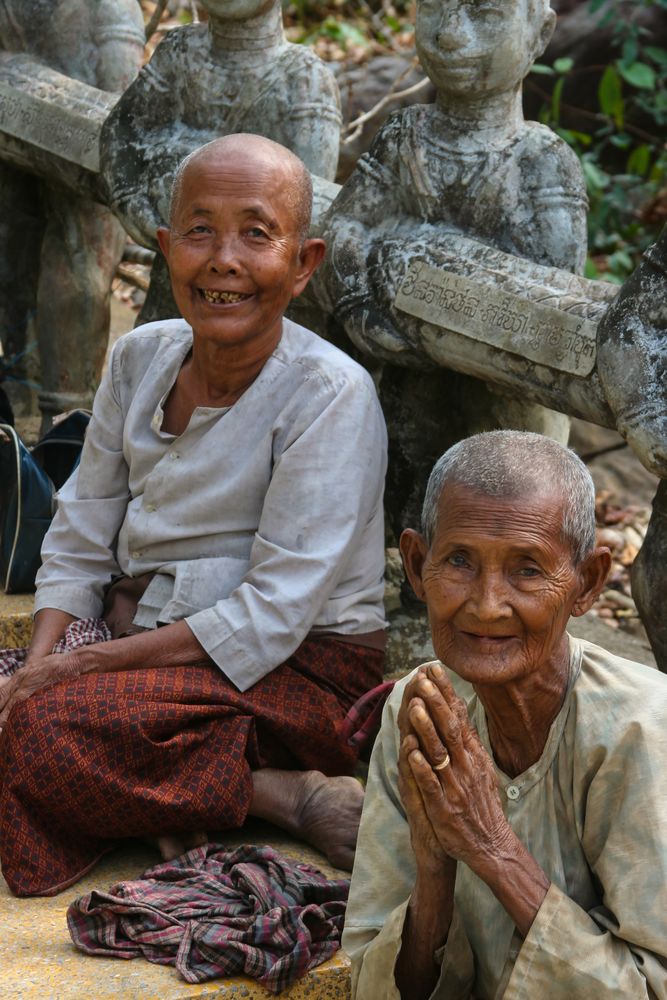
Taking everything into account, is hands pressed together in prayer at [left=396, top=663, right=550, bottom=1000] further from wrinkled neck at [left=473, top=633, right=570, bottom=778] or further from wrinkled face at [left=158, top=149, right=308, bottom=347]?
wrinkled face at [left=158, top=149, right=308, bottom=347]

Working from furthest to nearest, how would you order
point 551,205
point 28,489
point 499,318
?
point 28,489 < point 551,205 < point 499,318

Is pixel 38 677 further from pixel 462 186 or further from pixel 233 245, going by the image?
pixel 462 186

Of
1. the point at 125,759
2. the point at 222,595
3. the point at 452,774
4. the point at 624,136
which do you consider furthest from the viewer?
the point at 624,136

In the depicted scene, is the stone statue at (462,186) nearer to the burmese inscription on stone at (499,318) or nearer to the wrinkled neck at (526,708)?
the burmese inscription on stone at (499,318)

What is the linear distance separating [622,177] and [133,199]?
5.14 m

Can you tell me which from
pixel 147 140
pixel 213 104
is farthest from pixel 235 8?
pixel 147 140

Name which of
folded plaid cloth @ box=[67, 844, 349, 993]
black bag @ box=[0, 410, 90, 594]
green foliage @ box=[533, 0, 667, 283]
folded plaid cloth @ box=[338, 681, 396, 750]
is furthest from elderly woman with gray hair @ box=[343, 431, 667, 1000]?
green foliage @ box=[533, 0, 667, 283]

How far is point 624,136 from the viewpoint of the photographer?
9.33 m

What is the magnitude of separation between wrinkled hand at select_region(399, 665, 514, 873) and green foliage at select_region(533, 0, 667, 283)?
6.41 m

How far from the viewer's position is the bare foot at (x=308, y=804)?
323cm

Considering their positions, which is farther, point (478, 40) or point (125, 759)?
point (478, 40)

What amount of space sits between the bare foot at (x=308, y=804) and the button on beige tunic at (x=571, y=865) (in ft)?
2.44

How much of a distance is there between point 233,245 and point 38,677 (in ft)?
3.38

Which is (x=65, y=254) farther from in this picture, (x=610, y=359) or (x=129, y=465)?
(x=610, y=359)
